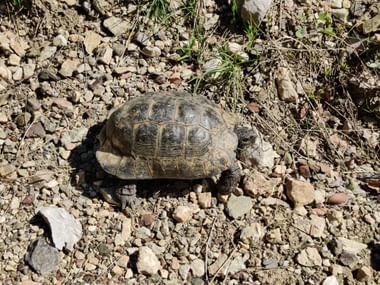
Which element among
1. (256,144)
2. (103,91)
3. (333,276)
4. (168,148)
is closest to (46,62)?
(103,91)

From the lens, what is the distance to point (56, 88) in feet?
13.0

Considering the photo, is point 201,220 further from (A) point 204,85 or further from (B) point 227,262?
(A) point 204,85

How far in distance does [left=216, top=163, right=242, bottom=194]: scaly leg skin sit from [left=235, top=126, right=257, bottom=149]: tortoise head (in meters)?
0.18

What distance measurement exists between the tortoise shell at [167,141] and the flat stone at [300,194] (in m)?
0.48

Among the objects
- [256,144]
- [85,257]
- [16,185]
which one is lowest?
[85,257]

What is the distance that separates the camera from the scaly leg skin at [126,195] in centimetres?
345

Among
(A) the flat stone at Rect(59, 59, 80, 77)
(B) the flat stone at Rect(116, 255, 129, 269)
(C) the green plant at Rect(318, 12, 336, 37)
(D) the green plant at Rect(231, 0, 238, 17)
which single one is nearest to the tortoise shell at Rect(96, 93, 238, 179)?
(B) the flat stone at Rect(116, 255, 129, 269)

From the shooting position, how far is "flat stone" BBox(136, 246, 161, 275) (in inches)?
128

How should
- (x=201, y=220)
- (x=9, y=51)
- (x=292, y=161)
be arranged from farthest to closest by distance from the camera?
(x=9, y=51), (x=292, y=161), (x=201, y=220)

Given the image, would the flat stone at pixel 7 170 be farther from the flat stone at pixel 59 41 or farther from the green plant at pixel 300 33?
the green plant at pixel 300 33

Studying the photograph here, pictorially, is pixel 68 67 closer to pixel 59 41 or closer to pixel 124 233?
pixel 59 41

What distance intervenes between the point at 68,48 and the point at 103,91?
485 millimetres

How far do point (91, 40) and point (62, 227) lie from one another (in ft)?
5.16

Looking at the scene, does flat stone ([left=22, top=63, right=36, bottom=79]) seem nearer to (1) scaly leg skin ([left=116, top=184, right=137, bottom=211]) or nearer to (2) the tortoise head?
(1) scaly leg skin ([left=116, top=184, right=137, bottom=211])
